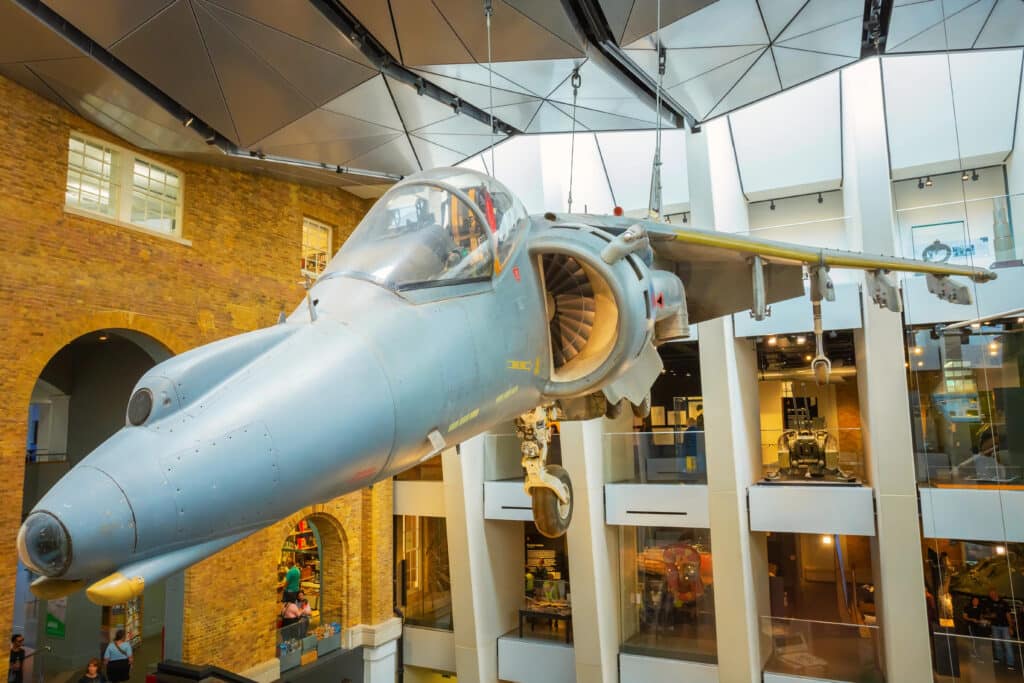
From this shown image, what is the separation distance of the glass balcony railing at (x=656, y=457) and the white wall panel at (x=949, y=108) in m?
7.27

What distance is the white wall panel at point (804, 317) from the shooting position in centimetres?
1223

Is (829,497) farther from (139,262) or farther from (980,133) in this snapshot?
(139,262)

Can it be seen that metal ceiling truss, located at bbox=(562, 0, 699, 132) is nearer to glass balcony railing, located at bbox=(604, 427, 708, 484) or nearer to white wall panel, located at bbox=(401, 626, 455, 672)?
glass balcony railing, located at bbox=(604, 427, 708, 484)

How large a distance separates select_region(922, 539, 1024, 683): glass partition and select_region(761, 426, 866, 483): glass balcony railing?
1.99 m

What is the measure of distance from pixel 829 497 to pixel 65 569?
1272 centimetres

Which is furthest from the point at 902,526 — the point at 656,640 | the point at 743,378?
the point at 656,640

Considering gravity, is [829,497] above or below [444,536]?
above

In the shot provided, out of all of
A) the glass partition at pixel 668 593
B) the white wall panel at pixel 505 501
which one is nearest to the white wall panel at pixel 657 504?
the glass partition at pixel 668 593

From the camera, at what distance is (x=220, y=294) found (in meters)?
12.4

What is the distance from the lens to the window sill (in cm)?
1013

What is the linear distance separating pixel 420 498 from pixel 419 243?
541 inches

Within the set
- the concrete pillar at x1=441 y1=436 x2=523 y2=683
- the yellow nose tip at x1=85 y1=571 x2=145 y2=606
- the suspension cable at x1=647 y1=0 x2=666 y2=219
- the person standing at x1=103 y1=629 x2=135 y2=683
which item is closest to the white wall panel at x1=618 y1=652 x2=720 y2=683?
the concrete pillar at x1=441 y1=436 x2=523 y2=683

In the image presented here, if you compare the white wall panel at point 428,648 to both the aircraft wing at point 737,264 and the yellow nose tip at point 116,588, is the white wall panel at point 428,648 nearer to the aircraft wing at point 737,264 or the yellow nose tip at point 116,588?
the aircraft wing at point 737,264

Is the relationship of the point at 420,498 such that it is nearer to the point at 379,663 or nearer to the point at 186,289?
the point at 379,663
